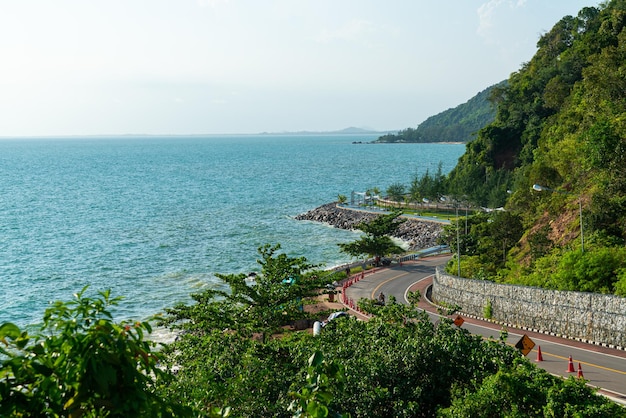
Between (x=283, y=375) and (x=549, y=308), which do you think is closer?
(x=283, y=375)

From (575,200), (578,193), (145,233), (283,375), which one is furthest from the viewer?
(145,233)

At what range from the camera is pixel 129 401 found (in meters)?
5.55

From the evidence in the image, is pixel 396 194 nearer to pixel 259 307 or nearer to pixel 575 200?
pixel 575 200

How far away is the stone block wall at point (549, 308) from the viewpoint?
26.7m

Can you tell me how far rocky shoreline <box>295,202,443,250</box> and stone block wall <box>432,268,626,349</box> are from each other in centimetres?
2713

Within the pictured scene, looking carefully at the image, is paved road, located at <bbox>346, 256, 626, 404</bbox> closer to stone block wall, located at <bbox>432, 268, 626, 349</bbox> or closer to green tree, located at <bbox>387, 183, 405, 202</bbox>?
stone block wall, located at <bbox>432, 268, 626, 349</bbox>

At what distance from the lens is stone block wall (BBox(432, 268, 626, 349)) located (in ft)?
87.6

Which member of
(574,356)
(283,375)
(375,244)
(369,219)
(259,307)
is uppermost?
(283,375)

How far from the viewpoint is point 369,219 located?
271 feet

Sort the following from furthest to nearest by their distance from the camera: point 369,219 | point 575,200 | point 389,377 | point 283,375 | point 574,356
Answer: point 369,219 → point 575,200 → point 574,356 → point 283,375 → point 389,377

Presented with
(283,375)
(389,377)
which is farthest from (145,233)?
(389,377)

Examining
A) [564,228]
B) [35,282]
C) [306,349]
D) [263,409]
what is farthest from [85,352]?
[35,282]

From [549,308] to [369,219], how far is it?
175 ft

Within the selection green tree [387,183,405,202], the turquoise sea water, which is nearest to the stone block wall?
the turquoise sea water
